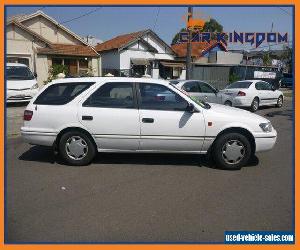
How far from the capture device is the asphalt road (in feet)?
11.8

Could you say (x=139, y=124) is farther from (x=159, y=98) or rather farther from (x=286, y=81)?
(x=286, y=81)

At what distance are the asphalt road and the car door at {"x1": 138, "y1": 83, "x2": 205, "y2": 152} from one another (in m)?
0.44

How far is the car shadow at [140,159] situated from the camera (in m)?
5.96

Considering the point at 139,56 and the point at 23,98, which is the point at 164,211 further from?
the point at 139,56

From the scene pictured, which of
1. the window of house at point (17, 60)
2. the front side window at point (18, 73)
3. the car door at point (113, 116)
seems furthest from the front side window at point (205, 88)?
the window of house at point (17, 60)

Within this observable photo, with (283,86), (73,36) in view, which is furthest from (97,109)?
(283,86)

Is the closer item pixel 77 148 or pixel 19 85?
pixel 77 148

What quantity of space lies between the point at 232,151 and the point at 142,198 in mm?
2044

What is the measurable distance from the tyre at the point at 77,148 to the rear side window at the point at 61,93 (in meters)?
0.64

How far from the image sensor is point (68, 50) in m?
24.2

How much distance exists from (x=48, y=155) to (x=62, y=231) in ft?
10.1

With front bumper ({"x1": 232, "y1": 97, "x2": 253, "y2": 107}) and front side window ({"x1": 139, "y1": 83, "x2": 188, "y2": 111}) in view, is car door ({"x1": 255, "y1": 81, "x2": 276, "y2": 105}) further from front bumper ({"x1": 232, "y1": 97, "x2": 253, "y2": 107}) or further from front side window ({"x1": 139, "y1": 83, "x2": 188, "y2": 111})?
front side window ({"x1": 139, "y1": 83, "x2": 188, "y2": 111})

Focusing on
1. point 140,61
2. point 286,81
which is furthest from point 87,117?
point 286,81

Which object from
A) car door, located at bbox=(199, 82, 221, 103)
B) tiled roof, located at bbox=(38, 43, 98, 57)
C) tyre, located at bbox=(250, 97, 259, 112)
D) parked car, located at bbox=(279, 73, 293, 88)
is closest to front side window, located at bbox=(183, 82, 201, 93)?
car door, located at bbox=(199, 82, 221, 103)
